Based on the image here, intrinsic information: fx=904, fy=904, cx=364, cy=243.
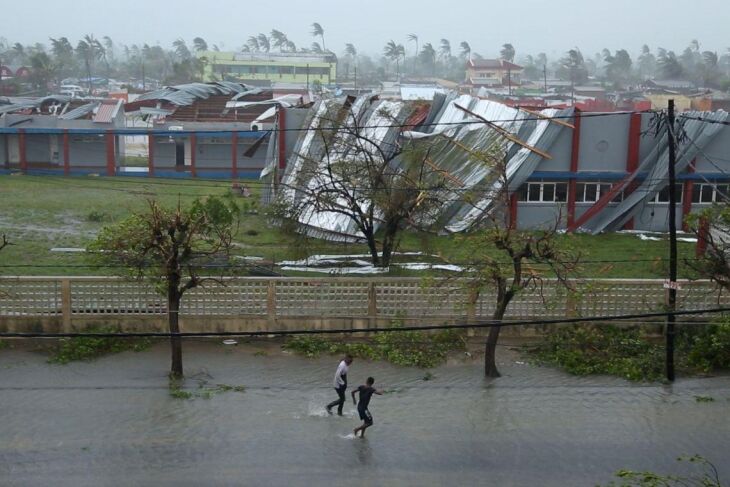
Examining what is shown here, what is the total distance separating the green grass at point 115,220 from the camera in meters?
20.2

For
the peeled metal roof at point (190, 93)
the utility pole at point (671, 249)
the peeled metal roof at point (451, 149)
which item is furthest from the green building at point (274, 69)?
the utility pole at point (671, 249)

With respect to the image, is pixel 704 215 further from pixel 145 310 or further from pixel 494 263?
pixel 145 310

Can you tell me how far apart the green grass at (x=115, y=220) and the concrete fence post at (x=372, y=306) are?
62.8 inches

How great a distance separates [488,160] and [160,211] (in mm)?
11109

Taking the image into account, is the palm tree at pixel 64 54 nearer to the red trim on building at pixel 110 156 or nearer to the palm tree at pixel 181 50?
the palm tree at pixel 181 50

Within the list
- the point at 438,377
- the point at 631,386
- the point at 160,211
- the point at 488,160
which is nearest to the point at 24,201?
the point at 488,160

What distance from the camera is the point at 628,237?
25781mm

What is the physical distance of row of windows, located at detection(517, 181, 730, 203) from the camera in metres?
26.7

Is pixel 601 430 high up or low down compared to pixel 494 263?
down

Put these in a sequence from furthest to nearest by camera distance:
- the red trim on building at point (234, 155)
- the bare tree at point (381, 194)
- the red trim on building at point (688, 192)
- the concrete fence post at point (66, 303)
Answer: the red trim on building at point (234, 155) → the red trim on building at point (688, 192) → the bare tree at point (381, 194) → the concrete fence post at point (66, 303)

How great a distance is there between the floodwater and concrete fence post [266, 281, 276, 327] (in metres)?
0.70

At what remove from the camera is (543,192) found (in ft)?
88.2

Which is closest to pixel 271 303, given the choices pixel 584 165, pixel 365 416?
pixel 365 416

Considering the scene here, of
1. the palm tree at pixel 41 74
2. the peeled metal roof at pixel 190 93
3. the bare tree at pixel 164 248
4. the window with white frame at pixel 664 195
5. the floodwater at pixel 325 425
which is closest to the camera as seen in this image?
the floodwater at pixel 325 425
